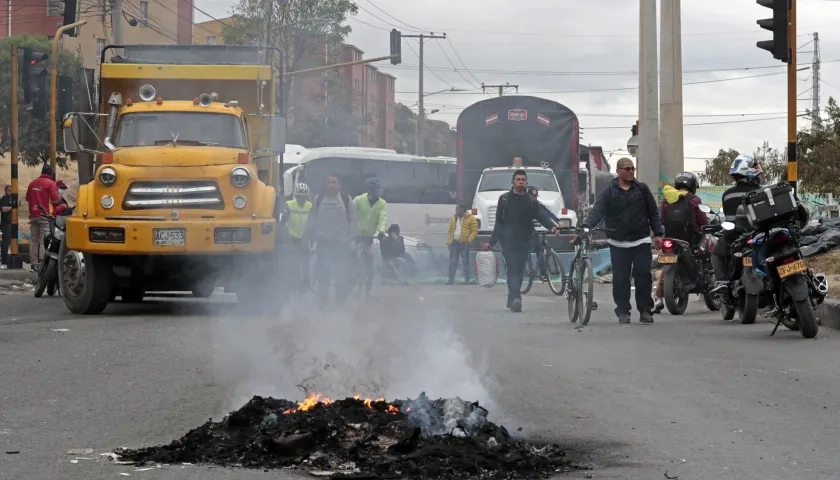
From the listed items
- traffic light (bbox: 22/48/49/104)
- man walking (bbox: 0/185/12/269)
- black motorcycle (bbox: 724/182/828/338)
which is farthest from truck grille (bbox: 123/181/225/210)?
man walking (bbox: 0/185/12/269)

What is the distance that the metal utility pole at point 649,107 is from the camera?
30.5 metres

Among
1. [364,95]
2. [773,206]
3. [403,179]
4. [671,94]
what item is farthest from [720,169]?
[773,206]

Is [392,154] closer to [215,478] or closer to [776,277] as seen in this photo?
[776,277]

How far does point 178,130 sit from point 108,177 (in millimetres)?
1311

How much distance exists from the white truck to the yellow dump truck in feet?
39.7

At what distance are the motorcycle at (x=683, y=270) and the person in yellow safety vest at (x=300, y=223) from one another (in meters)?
4.97

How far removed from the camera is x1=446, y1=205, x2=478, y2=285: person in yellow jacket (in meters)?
27.6

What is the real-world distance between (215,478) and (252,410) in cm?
87

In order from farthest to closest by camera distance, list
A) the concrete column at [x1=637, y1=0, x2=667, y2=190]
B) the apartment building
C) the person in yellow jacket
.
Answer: the apartment building
the concrete column at [x1=637, y1=0, x2=667, y2=190]
the person in yellow jacket

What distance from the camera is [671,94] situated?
30.9m

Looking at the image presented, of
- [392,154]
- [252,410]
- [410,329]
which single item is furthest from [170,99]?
[392,154]

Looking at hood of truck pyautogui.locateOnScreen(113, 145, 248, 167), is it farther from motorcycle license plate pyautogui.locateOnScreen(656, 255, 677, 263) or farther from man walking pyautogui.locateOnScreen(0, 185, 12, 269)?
man walking pyautogui.locateOnScreen(0, 185, 12, 269)

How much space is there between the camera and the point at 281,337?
1065 centimetres

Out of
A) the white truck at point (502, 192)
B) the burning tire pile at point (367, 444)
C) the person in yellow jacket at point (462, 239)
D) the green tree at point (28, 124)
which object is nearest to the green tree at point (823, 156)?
the white truck at point (502, 192)
